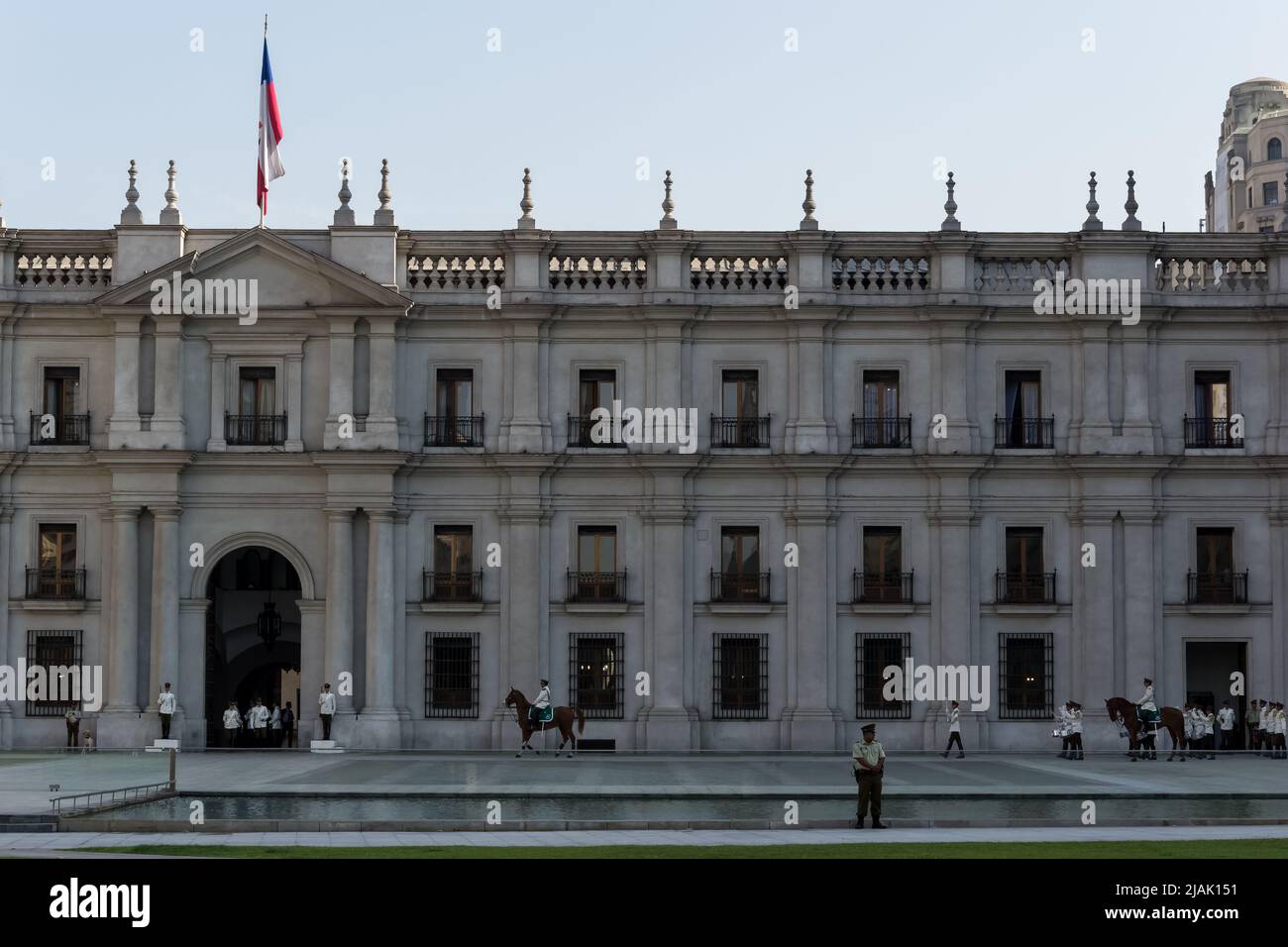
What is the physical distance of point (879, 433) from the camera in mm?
47594

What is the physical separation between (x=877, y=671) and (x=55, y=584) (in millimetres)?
21525

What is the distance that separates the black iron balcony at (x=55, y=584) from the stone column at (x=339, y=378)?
733 cm

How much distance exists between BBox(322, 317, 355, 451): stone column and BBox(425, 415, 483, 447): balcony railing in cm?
218

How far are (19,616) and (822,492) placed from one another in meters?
21.1

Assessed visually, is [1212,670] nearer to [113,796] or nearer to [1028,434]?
[1028,434]

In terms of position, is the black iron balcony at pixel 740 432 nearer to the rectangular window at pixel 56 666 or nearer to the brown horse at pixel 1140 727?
the brown horse at pixel 1140 727

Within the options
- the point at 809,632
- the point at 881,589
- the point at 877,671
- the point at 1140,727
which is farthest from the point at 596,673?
the point at 1140,727

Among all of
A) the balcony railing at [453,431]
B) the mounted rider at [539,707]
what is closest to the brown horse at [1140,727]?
the mounted rider at [539,707]

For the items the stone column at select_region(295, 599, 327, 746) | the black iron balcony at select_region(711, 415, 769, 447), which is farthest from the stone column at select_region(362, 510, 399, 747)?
the black iron balcony at select_region(711, 415, 769, 447)

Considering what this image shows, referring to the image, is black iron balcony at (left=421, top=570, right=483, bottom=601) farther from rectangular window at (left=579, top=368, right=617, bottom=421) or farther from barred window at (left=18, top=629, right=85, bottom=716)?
barred window at (left=18, top=629, right=85, bottom=716)

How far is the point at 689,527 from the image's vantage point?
47.2 m

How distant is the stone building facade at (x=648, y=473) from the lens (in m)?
46.5

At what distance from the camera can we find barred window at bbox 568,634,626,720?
46.8 m
